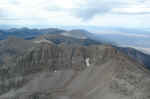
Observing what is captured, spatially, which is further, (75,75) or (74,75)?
(74,75)

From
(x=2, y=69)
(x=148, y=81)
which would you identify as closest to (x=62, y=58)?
(x=2, y=69)

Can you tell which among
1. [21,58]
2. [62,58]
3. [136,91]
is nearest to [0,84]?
[21,58]

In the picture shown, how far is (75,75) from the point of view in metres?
75.6

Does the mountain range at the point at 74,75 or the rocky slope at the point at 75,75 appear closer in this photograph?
the rocky slope at the point at 75,75

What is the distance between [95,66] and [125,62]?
10002 mm

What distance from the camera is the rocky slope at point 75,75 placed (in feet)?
191

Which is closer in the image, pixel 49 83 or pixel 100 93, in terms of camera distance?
pixel 100 93

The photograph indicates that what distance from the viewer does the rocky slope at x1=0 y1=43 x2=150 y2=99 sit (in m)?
58.2

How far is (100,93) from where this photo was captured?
191 ft

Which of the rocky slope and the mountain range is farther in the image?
the mountain range

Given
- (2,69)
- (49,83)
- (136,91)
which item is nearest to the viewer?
(136,91)

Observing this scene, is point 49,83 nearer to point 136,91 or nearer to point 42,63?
point 42,63

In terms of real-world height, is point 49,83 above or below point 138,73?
below

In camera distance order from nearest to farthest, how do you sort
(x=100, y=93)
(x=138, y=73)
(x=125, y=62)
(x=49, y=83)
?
(x=100, y=93)
(x=138, y=73)
(x=125, y=62)
(x=49, y=83)
